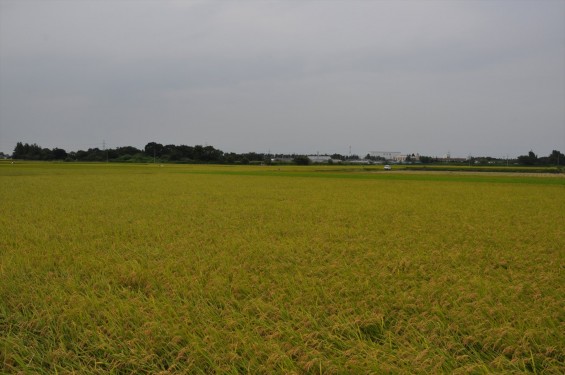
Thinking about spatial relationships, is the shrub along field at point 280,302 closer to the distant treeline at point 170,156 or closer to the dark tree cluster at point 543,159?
the distant treeline at point 170,156

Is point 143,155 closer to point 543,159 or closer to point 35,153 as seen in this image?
point 35,153

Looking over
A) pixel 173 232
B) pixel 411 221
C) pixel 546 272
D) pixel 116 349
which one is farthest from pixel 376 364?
pixel 411 221

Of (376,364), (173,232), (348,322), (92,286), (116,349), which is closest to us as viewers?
(376,364)

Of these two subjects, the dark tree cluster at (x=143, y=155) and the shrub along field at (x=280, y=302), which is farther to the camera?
the dark tree cluster at (x=143, y=155)

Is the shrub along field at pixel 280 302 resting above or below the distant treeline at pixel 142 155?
below

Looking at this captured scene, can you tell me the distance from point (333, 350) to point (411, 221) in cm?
809

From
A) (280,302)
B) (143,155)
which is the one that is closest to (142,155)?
(143,155)

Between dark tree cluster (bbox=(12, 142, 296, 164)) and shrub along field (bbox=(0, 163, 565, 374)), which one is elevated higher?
dark tree cluster (bbox=(12, 142, 296, 164))

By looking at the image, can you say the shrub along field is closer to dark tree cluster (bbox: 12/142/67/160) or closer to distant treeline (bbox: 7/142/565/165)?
distant treeline (bbox: 7/142/565/165)

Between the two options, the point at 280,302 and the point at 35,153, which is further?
the point at 35,153

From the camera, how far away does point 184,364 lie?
2799 millimetres

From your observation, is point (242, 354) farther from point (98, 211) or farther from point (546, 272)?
point (98, 211)

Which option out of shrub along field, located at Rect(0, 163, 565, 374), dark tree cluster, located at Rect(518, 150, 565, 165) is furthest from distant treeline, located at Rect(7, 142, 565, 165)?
shrub along field, located at Rect(0, 163, 565, 374)

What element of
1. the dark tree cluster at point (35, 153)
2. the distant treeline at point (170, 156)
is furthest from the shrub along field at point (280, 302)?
the dark tree cluster at point (35, 153)
